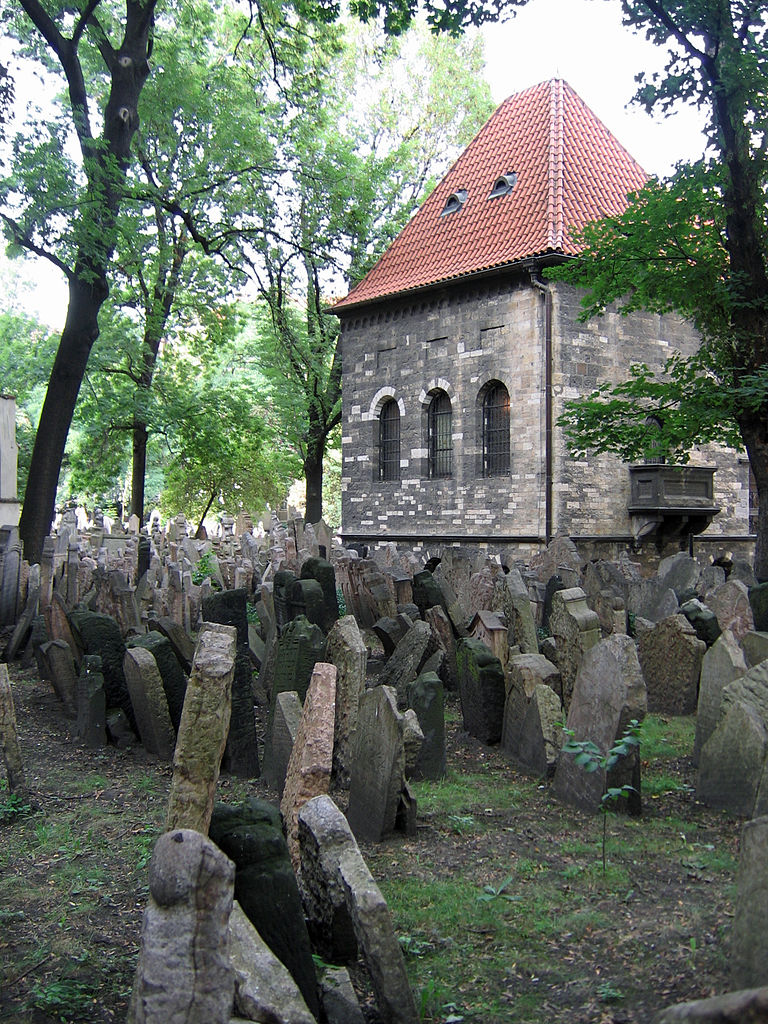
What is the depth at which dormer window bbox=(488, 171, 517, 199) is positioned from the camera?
23188 mm

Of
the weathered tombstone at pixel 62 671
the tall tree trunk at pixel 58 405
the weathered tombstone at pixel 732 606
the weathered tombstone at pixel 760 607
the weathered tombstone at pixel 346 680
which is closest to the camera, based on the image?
the weathered tombstone at pixel 346 680

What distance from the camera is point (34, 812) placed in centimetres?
513

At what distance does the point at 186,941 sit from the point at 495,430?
794 inches

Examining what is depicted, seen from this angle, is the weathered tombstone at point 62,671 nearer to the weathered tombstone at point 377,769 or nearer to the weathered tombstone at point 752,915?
the weathered tombstone at point 377,769

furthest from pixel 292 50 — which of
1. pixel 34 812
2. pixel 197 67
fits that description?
pixel 34 812

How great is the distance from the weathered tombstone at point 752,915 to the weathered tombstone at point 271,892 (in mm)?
1283

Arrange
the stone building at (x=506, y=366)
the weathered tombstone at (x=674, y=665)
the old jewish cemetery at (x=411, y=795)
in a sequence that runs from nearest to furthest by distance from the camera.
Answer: the old jewish cemetery at (x=411, y=795), the weathered tombstone at (x=674, y=665), the stone building at (x=506, y=366)

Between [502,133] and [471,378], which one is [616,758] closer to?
[471,378]

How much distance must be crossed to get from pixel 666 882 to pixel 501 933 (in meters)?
0.86

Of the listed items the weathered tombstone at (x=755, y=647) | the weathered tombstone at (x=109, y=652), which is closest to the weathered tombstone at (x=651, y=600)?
the weathered tombstone at (x=755, y=647)

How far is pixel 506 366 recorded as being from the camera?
841 inches

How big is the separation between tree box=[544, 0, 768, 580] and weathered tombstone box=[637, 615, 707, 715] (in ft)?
20.9

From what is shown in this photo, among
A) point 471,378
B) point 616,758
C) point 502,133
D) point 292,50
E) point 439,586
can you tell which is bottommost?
point 616,758

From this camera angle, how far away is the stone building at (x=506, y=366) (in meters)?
20.5
